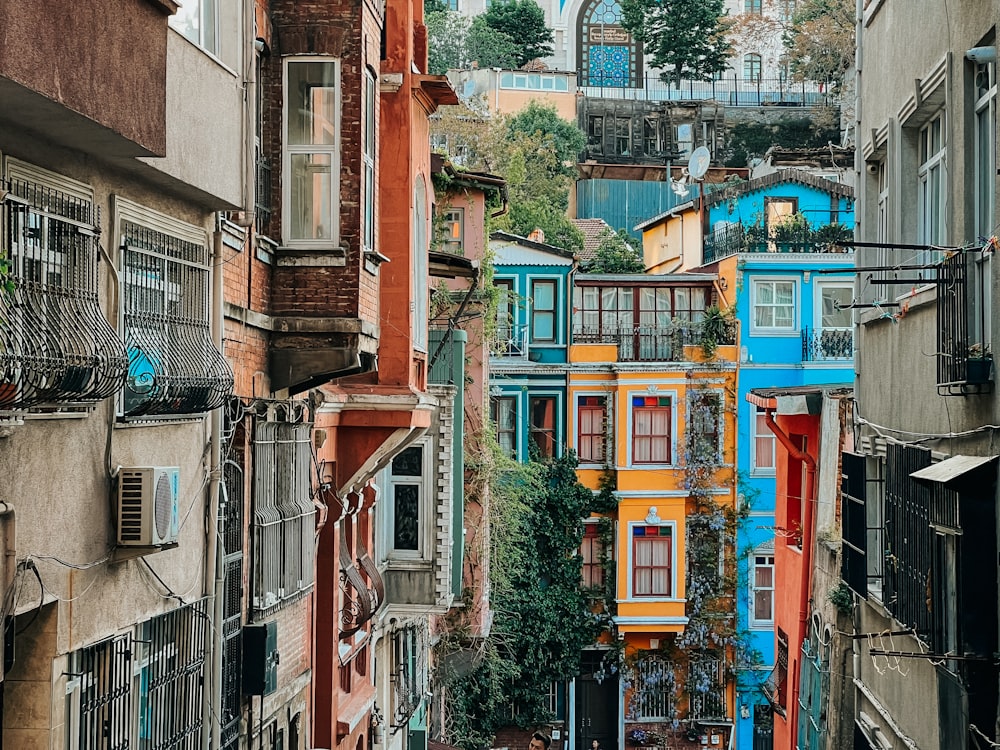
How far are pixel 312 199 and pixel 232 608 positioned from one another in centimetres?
370

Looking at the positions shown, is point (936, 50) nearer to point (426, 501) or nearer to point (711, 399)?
point (426, 501)

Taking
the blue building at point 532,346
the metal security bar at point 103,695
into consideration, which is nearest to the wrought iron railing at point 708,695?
the blue building at point 532,346

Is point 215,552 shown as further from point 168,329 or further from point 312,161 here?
point 312,161

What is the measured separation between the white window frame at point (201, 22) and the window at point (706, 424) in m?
30.6

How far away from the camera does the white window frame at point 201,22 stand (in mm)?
10088

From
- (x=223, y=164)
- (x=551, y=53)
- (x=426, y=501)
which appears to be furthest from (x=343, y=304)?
(x=551, y=53)

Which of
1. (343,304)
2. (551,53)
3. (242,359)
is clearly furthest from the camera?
(551,53)

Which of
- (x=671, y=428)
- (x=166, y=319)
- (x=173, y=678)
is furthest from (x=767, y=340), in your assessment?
(x=173, y=678)

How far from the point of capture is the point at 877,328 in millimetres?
15711

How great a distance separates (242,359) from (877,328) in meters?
6.95

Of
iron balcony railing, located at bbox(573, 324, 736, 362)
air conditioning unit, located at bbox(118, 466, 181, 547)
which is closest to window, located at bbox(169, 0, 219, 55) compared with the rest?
air conditioning unit, located at bbox(118, 466, 181, 547)

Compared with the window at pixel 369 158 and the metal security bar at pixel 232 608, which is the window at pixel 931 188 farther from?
the metal security bar at pixel 232 608

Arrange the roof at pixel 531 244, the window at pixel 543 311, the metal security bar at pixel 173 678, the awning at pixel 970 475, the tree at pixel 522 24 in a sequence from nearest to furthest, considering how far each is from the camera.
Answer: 1. the metal security bar at pixel 173 678
2. the awning at pixel 970 475
3. the roof at pixel 531 244
4. the window at pixel 543 311
5. the tree at pixel 522 24

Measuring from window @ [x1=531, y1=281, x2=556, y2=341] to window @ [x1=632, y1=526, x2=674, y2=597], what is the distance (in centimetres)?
583
